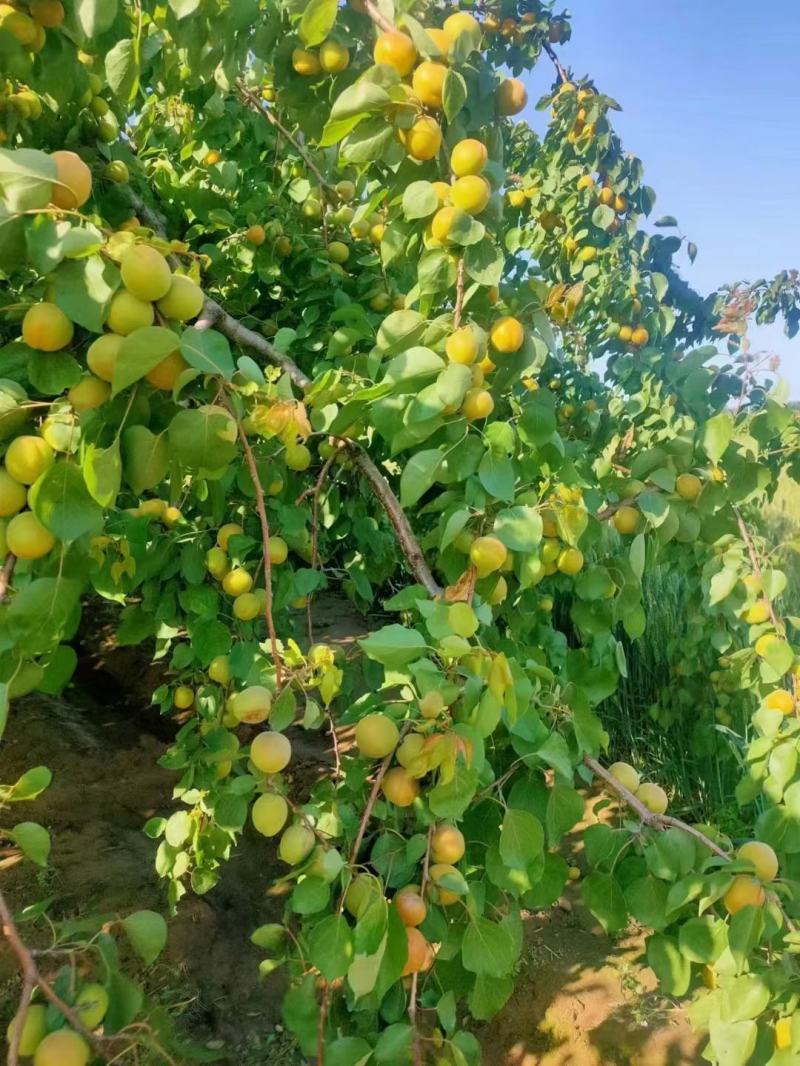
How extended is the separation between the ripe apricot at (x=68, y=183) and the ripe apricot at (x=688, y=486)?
1.05 metres

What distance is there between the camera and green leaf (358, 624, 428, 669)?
82 cm

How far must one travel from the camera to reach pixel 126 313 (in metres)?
0.68

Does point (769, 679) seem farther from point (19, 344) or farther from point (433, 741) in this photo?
point (19, 344)

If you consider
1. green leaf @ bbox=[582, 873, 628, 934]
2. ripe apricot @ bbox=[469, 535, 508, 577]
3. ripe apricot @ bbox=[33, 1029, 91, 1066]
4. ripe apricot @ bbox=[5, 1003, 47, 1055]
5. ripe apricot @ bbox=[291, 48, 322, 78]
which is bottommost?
ripe apricot @ bbox=[5, 1003, 47, 1055]

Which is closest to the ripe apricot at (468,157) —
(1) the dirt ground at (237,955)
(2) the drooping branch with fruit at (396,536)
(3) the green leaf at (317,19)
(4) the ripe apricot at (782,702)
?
(2) the drooping branch with fruit at (396,536)

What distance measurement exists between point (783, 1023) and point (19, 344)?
1236mm

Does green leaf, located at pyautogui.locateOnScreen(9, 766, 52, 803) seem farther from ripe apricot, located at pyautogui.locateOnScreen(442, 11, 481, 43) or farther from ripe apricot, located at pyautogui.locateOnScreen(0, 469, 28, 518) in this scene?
ripe apricot, located at pyautogui.locateOnScreen(442, 11, 481, 43)

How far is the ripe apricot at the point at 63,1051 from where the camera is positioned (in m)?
0.59

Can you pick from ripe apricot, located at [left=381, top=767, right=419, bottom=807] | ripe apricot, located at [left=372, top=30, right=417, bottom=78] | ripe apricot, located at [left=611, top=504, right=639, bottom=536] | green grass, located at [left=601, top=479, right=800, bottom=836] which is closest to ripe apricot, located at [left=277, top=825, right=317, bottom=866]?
ripe apricot, located at [left=381, top=767, right=419, bottom=807]

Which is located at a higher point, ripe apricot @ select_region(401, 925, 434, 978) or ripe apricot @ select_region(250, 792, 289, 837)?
ripe apricot @ select_region(250, 792, 289, 837)

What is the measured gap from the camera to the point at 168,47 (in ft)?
5.24

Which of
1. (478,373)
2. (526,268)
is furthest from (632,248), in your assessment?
(478,373)

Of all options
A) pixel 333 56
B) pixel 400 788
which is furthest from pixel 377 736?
pixel 333 56

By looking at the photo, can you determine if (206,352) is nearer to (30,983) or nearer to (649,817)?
(30,983)
